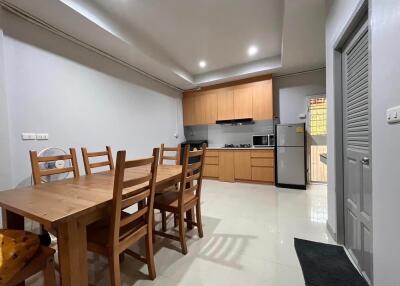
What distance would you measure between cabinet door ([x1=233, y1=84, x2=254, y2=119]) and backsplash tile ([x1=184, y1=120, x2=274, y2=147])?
1.47ft

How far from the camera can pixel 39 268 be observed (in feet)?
3.27

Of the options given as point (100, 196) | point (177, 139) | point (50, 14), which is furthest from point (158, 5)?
point (177, 139)

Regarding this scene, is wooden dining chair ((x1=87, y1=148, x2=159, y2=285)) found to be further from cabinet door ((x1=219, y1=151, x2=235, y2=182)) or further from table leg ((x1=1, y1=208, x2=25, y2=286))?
cabinet door ((x1=219, y1=151, x2=235, y2=182))

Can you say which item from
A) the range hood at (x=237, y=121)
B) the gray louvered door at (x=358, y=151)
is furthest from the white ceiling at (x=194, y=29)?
the range hood at (x=237, y=121)

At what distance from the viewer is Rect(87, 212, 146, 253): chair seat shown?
1240 millimetres

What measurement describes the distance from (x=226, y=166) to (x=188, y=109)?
1.95 m

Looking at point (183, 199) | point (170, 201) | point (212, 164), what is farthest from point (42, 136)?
point (212, 164)

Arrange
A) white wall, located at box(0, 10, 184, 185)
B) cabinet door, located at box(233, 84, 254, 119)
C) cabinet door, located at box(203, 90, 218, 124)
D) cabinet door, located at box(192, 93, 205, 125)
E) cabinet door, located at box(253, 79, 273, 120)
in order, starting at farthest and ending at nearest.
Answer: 1. cabinet door, located at box(192, 93, 205, 125)
2. cabinet door, located at box(203, 90, 218, 124)
3. cabinet door, located at box(233, 84, 254, 119)
4. cabinet door, located at box(253, 79, 273, 120)
5. white wall, located at box(0, 10, 184, 185)

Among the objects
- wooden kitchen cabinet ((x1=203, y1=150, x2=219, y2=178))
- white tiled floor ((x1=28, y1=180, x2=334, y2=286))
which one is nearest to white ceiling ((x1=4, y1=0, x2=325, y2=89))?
wooden kitchen cabinet ((x1=203, y1=150, x2=219, y2=178))

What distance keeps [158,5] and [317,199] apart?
149 inches

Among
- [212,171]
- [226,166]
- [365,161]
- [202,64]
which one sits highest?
[202,64]

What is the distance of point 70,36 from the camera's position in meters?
2.49

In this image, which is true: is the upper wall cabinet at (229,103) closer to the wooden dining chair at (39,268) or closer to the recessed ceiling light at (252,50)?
the recessed ceiling light at (252,50)

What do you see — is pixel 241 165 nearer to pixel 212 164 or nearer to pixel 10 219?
pixel 212 164
